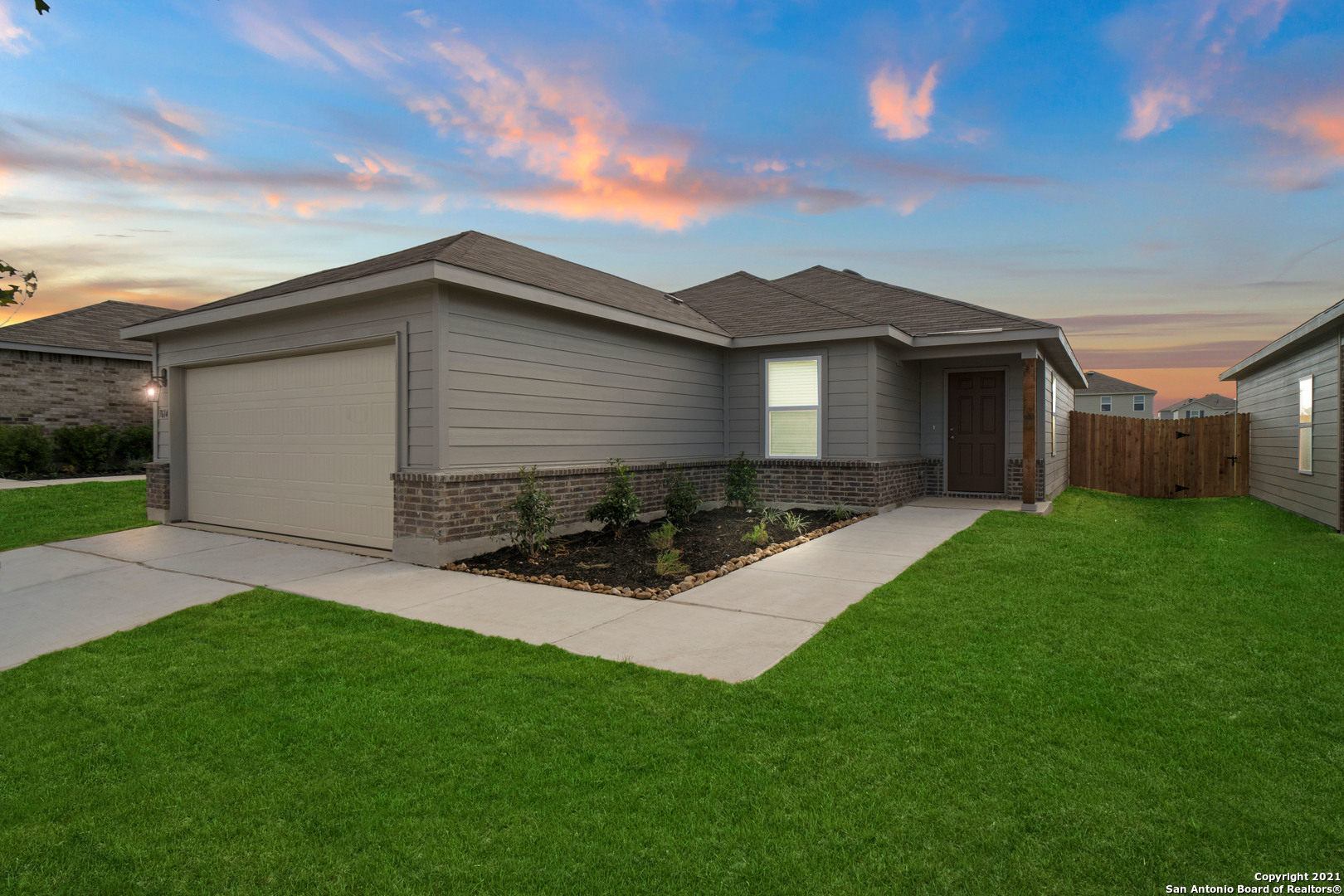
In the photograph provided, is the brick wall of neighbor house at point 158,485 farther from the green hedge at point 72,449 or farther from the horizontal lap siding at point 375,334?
the green hedge at point 72,449

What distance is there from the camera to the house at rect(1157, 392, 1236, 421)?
5900 cm

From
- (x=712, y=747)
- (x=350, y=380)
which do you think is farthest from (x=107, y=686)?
(x=350, y=380)

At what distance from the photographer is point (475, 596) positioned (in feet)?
20.0

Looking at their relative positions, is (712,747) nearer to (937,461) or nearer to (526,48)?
(526,48)

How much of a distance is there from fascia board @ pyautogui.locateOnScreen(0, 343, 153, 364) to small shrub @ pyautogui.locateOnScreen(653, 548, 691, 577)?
19.0m

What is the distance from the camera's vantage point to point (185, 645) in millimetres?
4754

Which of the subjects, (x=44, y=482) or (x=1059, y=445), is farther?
(x=1059, y=445)

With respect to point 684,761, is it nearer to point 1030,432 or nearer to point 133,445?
point 1030,432

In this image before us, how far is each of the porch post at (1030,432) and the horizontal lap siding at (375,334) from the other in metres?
9.03

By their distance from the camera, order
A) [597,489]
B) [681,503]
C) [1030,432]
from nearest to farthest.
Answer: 1. [597,489]
2. [681,503]
3. [1030,432]

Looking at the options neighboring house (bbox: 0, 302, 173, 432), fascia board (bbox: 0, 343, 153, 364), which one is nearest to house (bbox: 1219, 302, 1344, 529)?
neighboring house (bbox: 0, 302, 173, 432)

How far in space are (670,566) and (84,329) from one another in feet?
69.2

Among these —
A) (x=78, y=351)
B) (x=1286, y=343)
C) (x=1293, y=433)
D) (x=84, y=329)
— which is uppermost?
(x=84, y=329)

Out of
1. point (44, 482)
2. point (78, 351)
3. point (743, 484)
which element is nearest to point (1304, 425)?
point (743, 484)
